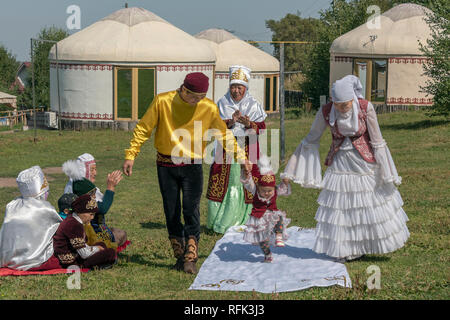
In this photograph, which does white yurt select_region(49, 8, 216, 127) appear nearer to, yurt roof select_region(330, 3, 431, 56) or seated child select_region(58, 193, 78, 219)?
yurt roof select_region(330, 3, 431, 56)

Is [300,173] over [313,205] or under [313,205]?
over

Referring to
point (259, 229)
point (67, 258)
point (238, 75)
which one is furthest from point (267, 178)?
point (67, 258)

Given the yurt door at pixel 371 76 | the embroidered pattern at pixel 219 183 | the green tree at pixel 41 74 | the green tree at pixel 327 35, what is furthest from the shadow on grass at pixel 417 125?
the green tree at pixel 41 74

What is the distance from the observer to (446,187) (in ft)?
37.4

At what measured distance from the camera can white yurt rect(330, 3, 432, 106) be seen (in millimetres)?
26625

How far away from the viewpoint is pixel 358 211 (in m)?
6.82

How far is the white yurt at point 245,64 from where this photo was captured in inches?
1132

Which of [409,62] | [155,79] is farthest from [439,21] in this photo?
[155,79]

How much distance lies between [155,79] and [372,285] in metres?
18.3

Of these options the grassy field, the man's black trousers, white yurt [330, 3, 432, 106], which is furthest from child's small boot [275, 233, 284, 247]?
white yurt [330, 3, 432, 106]

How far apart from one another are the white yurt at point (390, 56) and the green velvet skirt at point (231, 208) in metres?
18.4

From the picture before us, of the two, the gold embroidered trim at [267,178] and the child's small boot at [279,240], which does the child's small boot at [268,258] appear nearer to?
the child's small boot at [279,240]
